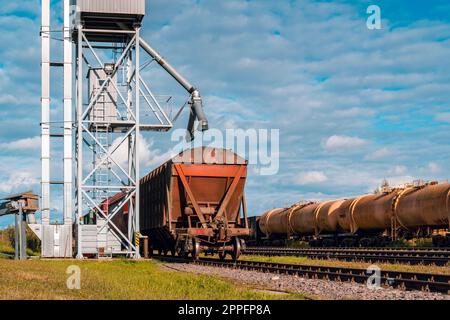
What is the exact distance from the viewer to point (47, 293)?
13.8 metres

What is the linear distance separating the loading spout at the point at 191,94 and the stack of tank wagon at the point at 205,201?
924 centimetres

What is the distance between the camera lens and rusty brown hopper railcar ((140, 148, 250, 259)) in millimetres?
27906

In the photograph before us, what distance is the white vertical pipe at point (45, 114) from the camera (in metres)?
37.5

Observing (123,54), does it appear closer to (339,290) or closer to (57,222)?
(57,222)

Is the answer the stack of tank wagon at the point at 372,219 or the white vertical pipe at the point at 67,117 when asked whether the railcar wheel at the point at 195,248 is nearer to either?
the white vertical pipe at the point at 67,117

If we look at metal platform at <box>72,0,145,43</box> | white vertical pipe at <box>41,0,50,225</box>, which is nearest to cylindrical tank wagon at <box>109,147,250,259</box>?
metal platform at <box>72,0,145,43</box>

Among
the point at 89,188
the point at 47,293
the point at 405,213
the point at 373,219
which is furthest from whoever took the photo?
the point at 373,219

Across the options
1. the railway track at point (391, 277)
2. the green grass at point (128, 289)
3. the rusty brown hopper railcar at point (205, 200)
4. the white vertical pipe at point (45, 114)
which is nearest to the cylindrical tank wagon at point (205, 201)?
the rusty brown hopper railcar at point (205, 200)

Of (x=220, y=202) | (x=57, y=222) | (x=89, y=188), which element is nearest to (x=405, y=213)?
(x=220, y=202)

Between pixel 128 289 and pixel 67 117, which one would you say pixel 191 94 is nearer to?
pixel 67 117

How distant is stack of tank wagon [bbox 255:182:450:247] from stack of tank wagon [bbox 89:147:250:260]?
35.0 feet

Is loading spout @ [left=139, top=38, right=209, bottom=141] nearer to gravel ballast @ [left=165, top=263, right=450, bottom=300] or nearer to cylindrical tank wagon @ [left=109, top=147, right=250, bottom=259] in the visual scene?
cylindrical tank wagon @ [left=109, top=147, right=250, bottom=259]

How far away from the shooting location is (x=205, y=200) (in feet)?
93.9

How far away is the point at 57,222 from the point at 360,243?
61.3 feet
